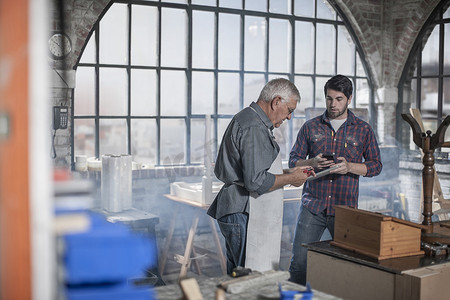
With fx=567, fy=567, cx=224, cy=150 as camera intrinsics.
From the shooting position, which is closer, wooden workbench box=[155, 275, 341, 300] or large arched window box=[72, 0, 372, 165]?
wooden workbench box=[155, 275, 341, 300]

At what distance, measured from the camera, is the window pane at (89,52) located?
20.4 ft

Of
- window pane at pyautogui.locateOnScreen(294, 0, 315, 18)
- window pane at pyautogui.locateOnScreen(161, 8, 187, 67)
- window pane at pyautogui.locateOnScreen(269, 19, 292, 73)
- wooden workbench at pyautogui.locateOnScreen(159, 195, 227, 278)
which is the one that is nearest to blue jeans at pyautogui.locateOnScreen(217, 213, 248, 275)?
wooden workbench at pyautogui.locateOnScreen(159, 195, 227, 278)

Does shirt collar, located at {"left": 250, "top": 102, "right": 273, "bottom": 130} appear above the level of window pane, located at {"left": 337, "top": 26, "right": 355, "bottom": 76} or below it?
below

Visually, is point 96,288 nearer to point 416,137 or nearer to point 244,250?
point 244,250

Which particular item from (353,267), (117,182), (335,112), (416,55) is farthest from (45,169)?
(416,55)

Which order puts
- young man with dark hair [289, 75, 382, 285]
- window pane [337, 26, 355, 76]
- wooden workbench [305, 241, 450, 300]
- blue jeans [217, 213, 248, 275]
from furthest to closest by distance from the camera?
1. window pane [337, 26, 355, 76]
2. young man with dark hair [289, 75, 382, 285]
3. blue jeans [217, 213, 248, 275]
4. wooden workbench [305, 241, 450, 300]

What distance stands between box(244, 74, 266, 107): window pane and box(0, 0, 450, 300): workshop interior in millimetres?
21

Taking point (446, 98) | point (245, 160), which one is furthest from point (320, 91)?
point (245, 160)

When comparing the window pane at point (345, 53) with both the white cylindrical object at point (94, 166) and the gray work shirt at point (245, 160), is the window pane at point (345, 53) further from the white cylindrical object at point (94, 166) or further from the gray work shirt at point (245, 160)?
the gray work shirt at point (245, 160)

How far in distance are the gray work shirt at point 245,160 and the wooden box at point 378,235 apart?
0.55 metres

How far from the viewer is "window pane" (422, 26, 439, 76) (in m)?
7.75

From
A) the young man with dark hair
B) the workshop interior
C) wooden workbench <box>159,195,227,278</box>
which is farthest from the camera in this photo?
wooden workbench <box>159,195,227,278</box>

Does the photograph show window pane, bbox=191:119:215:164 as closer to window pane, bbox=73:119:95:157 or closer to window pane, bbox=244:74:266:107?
window pane, bbox=244:74:266:107

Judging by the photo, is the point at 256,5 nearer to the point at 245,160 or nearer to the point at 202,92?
the point at 202,92
